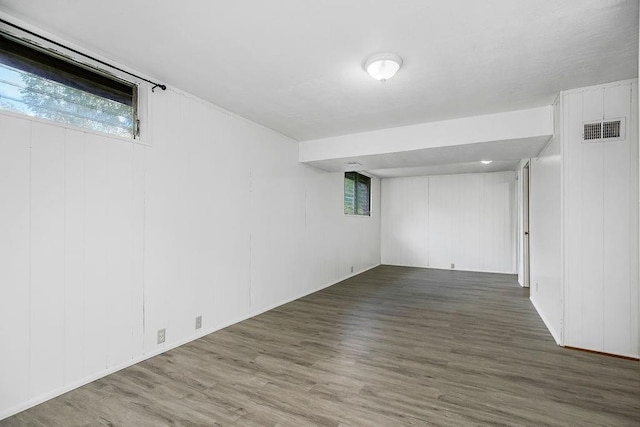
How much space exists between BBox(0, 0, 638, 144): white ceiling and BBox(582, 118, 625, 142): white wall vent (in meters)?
0.38

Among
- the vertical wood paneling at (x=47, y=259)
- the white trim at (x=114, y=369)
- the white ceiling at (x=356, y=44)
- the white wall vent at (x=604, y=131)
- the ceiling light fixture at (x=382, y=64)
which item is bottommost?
the white trim at (x=114, y=369)

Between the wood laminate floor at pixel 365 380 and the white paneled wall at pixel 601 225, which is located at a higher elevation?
the white paneled wall at pixel 601 225

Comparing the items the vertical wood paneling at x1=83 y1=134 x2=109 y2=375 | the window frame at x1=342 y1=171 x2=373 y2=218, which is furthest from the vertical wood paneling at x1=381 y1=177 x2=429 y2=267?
the vertical wood paneling at x1=83 y1=134 x2=109 y2=375

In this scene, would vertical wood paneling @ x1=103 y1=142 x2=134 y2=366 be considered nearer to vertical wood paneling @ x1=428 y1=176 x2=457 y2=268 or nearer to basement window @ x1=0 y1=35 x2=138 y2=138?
basement window @ x1=0 y1=35 x2=138 y2=138

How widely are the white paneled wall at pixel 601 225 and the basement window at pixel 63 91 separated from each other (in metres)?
4.14

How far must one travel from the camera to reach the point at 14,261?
Result: 198cm

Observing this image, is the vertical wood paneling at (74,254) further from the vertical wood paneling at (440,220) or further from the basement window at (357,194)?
the vertical wood paneling at (440,220)

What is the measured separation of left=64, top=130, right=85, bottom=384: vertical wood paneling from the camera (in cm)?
223

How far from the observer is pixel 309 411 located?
2008 millimetres

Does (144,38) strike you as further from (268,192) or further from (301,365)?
(301,365)

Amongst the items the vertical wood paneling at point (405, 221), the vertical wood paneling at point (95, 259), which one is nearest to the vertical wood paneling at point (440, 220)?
the vertical wood paneling at point (405, 221)

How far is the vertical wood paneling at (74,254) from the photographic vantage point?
2.23 m

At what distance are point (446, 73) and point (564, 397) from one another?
2.65 meters

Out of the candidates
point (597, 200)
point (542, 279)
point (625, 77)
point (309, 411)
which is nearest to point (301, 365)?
point (309, 411)
